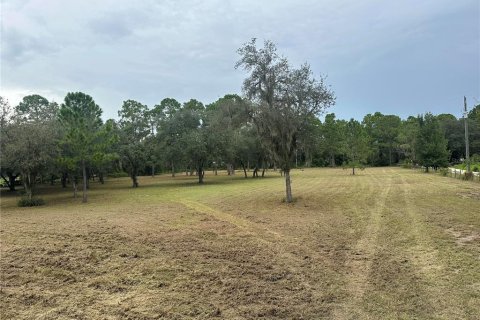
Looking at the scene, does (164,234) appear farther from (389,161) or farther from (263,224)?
(389,161)

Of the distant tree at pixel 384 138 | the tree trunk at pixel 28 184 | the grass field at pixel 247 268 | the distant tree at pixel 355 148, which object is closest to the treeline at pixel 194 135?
the tree trunk at pixel 28 184

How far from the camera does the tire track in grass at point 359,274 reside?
476 centimetres

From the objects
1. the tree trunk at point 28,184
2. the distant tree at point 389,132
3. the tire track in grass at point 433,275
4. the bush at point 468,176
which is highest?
the distant tree at point 389,132

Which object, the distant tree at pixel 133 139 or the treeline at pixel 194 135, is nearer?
the treeline at pixel 194 135

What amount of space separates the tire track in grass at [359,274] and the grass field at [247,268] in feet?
0.08

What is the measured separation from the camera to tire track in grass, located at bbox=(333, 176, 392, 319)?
15.6ft

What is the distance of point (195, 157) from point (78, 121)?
41.5ft

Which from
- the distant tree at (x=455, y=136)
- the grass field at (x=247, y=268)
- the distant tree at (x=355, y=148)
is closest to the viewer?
the grass field at (x=247, y=268)

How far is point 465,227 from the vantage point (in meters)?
9.55

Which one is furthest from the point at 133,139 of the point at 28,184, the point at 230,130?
the point at 230,130

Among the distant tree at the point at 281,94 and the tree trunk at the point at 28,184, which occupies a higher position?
the distant tree at the point at 281,94

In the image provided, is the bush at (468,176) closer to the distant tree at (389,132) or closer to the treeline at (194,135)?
the treeline at (194,135)

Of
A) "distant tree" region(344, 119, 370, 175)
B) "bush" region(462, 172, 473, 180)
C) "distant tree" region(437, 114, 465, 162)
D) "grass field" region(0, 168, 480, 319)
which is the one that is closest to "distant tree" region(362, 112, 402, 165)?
"distant tree" region(437, 114, 465, 162)

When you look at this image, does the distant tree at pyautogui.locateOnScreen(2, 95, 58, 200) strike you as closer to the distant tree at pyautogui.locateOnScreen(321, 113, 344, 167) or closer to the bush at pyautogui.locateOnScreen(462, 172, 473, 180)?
the bush at pyautogui.locateOnScreen(462, 172, 473, 180)
